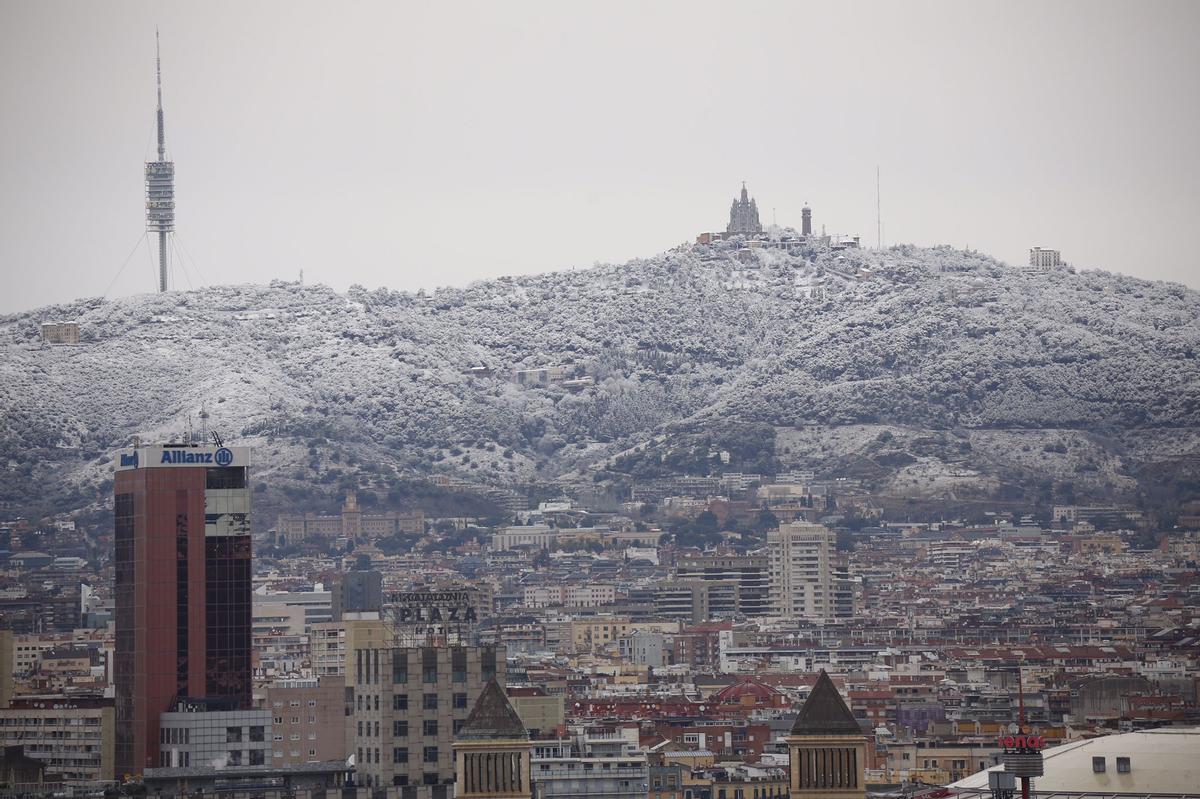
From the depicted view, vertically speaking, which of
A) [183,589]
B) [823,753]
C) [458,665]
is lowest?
[823,753]

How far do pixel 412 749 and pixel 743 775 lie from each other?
36.8 metres

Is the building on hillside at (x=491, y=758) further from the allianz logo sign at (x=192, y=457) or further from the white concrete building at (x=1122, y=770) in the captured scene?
the allianz logo sign at (x=192, y=457)

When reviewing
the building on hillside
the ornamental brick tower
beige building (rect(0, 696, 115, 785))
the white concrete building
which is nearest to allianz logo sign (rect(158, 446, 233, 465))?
beige building (rect(0, 696, 115, 785))

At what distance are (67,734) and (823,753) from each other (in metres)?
70.1

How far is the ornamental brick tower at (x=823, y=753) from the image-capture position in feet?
329

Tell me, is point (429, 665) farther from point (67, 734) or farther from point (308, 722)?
point (308, 722)

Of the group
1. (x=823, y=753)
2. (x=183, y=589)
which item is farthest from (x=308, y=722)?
(x=823, y=753)

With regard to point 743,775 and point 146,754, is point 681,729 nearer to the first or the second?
point 743,775

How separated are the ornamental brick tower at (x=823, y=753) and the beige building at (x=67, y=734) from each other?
5363cm

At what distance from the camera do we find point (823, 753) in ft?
330

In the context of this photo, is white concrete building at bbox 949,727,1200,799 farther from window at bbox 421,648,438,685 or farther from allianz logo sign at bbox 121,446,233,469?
allianz logo sign at bbox 121,446,233,469

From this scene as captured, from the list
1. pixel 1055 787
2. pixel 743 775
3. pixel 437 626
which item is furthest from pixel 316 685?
pixel 1055 787

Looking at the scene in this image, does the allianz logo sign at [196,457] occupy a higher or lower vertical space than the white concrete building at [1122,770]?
higher

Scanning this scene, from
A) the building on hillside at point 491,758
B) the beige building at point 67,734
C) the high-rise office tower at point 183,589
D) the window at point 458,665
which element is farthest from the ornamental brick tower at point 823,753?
the high-rise office tower at point 183,589
